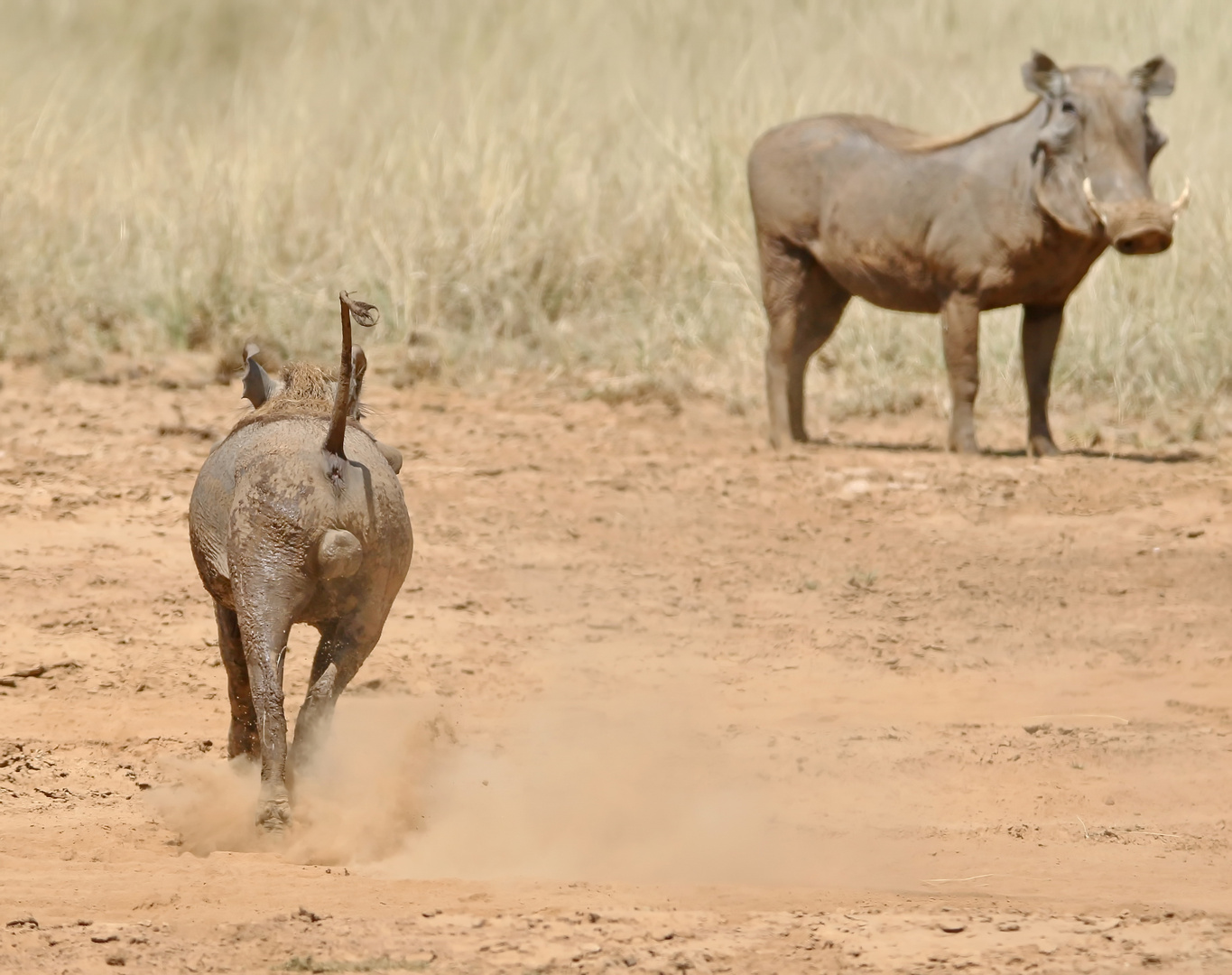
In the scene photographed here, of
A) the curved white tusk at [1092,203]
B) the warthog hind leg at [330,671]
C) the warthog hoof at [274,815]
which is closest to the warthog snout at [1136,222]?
the curved white tusk at [1092,203]

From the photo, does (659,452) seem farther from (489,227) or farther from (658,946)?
(658,946)

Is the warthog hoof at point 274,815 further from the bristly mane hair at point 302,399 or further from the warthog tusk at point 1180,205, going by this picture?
the warthog tusk at point 1180,205

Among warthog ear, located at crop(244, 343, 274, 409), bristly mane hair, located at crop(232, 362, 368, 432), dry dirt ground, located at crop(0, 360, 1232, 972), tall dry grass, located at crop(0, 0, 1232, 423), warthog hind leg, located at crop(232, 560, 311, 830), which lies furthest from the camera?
tall dry grass, located at crop(0, 0, 1232, 423)

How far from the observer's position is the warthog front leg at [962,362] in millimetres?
9203

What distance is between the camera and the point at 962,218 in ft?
30.1

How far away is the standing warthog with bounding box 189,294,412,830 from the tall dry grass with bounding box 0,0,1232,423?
497cm

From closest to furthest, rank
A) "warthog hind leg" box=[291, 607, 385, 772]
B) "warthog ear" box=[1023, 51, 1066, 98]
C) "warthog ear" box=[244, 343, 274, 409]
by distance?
1. "warthog hind leg" box=[291, 607, 385, 772]
2. "warthog ear" box=[244, 343, 274, 409]
3. "warthog ear" box=[1023, 51, 1066, 98]

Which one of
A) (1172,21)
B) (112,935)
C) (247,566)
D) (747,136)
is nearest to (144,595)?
(247,566)

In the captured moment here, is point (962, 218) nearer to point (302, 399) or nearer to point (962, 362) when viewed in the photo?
point (962, 362)

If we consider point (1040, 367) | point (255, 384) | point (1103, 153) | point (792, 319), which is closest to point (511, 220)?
point (792, 319)

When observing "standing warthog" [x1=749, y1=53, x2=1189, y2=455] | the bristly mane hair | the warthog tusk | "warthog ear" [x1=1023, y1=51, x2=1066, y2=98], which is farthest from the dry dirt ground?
"warthog ear" [x1=1023, y1=51, x2=1066, y2=98]

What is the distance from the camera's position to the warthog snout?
8523 millimetres

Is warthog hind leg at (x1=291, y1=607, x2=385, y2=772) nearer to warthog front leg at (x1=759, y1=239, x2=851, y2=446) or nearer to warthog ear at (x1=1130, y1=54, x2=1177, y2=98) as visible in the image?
warthog front leg at (x1=759, y1=239, x2=851, y2=446)

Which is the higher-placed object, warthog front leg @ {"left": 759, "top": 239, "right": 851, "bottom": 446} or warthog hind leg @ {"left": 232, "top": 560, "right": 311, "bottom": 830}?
warthog front leg @ {"left": 759, "top": 239, "right": 851, "bottom": 446}
